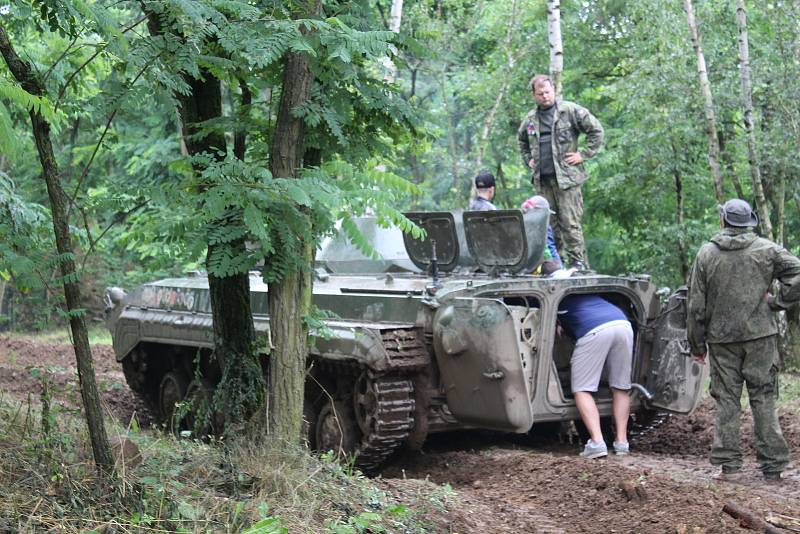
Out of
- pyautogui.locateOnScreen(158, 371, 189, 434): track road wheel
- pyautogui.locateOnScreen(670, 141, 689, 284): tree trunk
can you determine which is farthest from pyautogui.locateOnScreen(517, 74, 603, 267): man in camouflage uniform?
pyautogui.locateOnScreen(670, 141, 689, 284): tree trunk

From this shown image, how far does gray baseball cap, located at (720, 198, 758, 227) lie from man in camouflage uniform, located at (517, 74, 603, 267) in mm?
2717

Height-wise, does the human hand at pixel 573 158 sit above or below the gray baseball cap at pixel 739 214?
above

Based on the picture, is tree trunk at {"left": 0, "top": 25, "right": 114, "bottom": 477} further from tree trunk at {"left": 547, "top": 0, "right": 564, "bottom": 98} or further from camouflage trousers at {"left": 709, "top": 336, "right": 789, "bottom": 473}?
tree trunk at {"left": 547, "top": 0, "right": 564, "bottom": 98}

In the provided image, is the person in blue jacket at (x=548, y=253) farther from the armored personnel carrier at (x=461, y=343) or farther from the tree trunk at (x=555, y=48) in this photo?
the tree trunk at (x=555, y=48)

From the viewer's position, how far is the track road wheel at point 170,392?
11820 millimetres

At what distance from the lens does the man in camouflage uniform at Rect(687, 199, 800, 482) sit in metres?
8.03

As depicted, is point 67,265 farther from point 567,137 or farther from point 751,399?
point 567,137

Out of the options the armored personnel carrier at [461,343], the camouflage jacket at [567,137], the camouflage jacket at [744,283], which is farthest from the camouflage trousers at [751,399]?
the camouflage jacket at [567,137]

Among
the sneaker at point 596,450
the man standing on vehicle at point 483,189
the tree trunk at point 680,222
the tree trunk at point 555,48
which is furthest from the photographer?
the tree trunk at point 680,222

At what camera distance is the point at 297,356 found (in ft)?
20.4

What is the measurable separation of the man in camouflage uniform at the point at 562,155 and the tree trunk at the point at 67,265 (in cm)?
638

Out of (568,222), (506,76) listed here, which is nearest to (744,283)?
(568,222)

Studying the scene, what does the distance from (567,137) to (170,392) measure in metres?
4.86

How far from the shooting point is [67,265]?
5.11m
